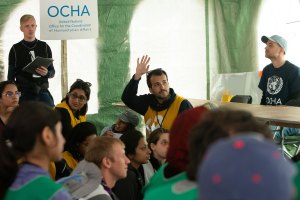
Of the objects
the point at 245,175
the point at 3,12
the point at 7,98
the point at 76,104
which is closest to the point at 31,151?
the point at 245,175

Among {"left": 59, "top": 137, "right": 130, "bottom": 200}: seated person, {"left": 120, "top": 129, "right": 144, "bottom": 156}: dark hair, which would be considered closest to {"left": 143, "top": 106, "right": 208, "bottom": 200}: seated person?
{"left": 59, "top": 137, "right": 130, "bottom": 200}: seated person

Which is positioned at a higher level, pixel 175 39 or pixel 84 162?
pixel 175 39

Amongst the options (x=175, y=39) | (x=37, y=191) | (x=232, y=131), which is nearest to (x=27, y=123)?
(x=37, y=191)

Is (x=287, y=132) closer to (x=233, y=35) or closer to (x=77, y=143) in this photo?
(x=77, y=143)

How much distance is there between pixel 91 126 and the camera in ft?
12.9

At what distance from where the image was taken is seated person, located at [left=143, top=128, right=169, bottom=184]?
146 inches

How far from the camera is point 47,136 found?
1780 millimetres

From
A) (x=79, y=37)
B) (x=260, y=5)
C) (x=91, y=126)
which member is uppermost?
(x=260, y=5)

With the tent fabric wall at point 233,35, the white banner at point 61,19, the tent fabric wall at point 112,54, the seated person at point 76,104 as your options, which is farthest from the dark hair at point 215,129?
the tent fabric wall at point 233,35

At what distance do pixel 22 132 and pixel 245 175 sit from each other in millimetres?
1093

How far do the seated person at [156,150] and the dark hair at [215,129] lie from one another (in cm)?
248

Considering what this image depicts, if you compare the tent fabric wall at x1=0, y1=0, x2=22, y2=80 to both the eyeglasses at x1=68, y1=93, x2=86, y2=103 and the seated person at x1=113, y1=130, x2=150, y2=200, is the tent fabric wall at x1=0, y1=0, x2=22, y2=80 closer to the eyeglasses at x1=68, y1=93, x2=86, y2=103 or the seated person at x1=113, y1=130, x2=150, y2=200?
the eyeglasses at x1=68, y1=93, x2=86, y2=103

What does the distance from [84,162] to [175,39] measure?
584 centimetres

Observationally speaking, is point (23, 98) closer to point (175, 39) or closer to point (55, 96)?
point (55, 96)
